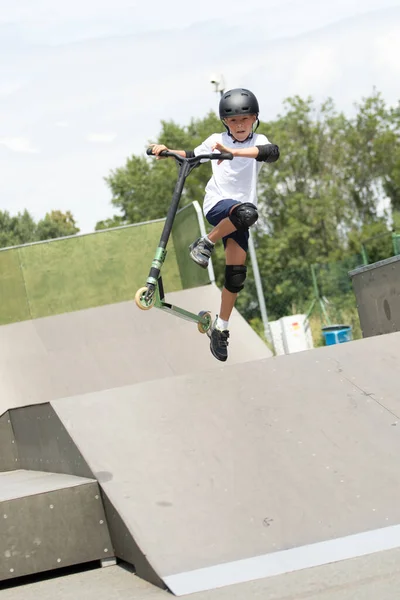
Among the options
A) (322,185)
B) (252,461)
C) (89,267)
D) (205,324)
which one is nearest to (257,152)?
(205,324)

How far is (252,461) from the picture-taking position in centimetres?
489

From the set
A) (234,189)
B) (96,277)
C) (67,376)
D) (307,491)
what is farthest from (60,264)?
(307,491)

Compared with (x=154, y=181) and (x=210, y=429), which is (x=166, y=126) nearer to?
(x=154, y=181)

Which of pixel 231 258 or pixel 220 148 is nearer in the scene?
pixel 220 148

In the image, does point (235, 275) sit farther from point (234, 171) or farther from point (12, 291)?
point (12, 291)

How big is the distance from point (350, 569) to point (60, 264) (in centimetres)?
1030

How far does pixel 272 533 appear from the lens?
14.4ft

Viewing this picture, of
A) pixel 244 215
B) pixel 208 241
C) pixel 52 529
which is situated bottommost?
pixel 52 529

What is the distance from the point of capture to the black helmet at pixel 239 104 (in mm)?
6457

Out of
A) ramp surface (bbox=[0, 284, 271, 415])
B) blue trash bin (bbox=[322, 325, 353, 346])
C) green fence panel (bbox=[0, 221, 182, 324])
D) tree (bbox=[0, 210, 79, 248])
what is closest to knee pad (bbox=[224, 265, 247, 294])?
ramp surface (bbox=[0, 284, 271, 415])

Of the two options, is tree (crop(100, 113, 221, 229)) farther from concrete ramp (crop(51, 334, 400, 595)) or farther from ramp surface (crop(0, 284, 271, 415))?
concrete ramp (crop(51, 334, 400, 595))

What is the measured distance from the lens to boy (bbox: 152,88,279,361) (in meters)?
6.46

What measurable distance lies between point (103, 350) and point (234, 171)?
5.70 metres

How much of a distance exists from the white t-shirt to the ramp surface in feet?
16.1
